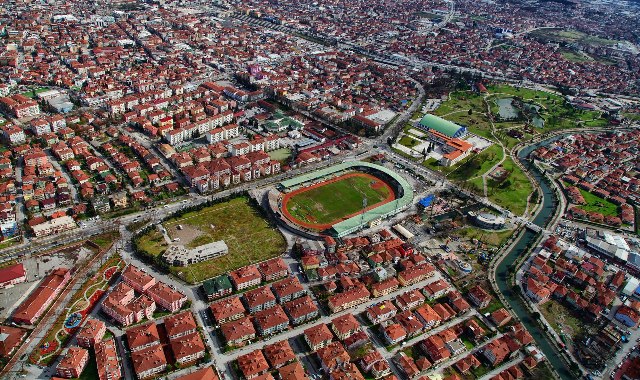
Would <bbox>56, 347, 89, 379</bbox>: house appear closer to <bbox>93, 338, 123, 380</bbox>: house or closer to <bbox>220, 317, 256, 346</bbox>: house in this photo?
<bbox>93, 338, 123, 380</bbox>: house

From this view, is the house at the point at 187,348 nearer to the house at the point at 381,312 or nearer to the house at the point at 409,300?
the house at the point at 381,312

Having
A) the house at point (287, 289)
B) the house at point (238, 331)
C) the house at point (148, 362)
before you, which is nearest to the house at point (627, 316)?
the house at point (287, 289)

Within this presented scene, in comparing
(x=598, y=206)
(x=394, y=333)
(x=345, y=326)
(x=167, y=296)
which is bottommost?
(x=167, y=296)

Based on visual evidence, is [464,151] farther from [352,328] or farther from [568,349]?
[352,328]

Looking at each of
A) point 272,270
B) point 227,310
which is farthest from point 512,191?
point 227,310

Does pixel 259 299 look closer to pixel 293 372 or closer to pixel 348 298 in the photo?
pixel 348 298

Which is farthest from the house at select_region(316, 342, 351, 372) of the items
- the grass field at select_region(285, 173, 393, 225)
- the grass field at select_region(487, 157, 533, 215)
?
the grass field at select_region(487, 157, 533, 215)

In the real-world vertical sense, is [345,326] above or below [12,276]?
above
